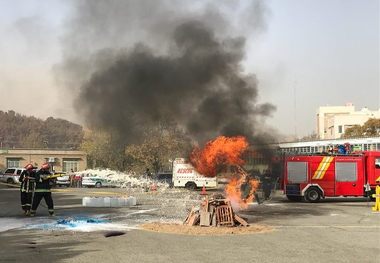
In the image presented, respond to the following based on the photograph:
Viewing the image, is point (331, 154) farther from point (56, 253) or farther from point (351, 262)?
point (56, 253)

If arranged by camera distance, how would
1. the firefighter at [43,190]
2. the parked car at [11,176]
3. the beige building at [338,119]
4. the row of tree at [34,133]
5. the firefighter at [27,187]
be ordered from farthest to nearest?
the row of tree at [34,133], the beige building at [338,119], the parked car at [11,176], the firefighter at [27,187], the firefighter at [43,190]

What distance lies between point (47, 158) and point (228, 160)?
6855 centimetres

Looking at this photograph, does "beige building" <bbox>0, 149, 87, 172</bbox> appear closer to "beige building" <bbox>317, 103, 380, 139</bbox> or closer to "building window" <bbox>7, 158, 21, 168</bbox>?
"building window" <bbox>7, 158, 21, 168</bbox>

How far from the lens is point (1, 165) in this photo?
7850 cm

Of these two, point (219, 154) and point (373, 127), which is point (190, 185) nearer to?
point (219, 154)

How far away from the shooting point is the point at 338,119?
344ft

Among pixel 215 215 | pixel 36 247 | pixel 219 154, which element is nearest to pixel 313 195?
pixel 219 154

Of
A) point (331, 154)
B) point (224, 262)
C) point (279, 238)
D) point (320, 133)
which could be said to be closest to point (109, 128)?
point (279, 238)

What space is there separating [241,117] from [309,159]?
7885 mm

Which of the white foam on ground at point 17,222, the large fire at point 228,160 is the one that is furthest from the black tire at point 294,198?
the white foam on ground at point 17,222

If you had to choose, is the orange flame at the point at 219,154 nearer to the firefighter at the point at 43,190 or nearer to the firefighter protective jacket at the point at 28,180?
the firefighter at the point at 43,190

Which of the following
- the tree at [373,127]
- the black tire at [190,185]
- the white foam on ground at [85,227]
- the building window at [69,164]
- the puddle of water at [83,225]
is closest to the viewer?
the white foam on ground at [85,227]

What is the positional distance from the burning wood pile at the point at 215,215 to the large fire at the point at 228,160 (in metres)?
2.80

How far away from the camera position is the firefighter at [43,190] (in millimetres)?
15781
